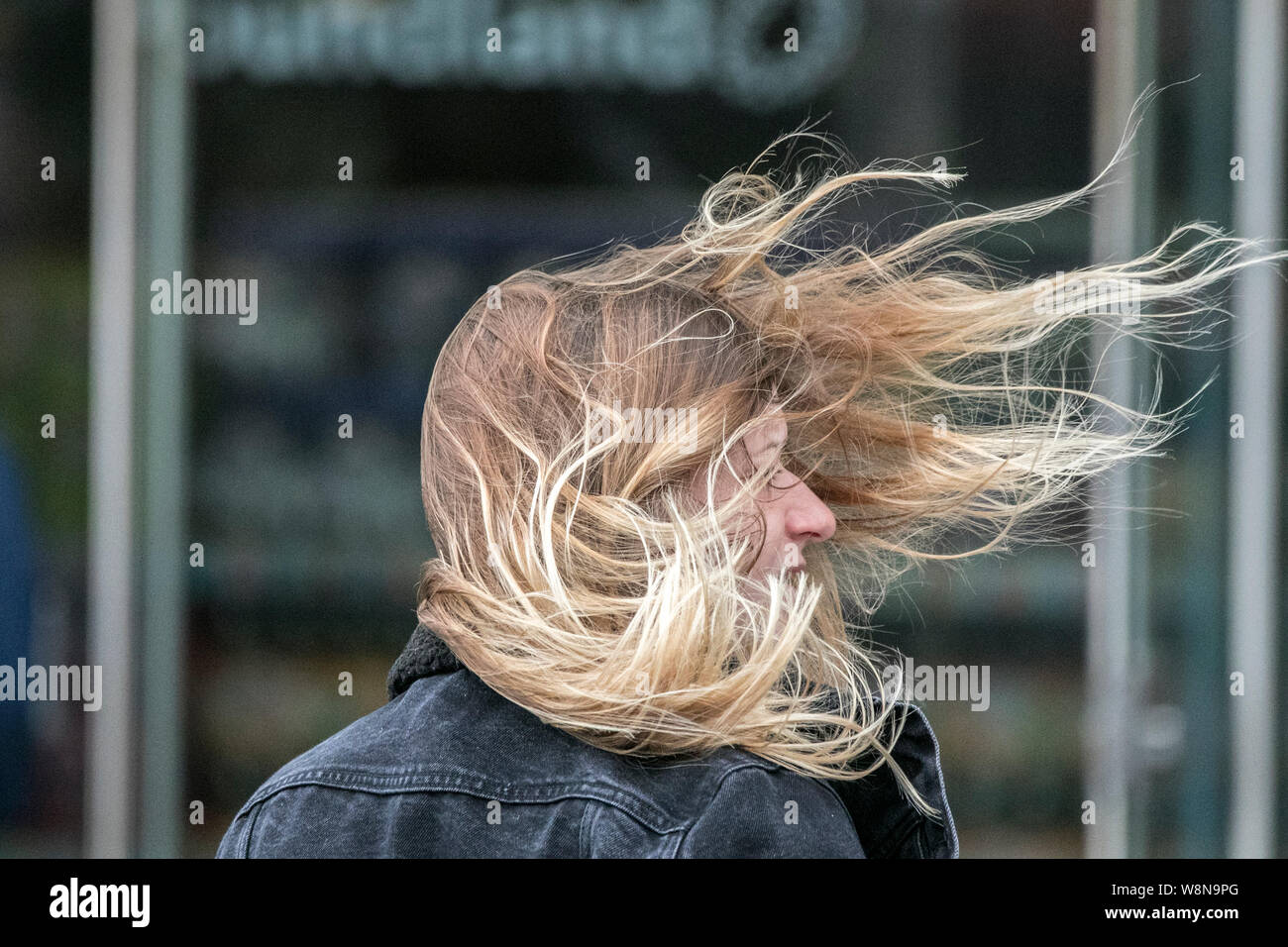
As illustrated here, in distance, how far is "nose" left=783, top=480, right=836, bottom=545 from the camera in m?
1.42

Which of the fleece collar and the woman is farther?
the fleece collar

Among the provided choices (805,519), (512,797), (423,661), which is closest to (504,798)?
(512,797)

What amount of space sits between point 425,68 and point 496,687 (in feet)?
7.86

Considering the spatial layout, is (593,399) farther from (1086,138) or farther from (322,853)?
(1086,138)

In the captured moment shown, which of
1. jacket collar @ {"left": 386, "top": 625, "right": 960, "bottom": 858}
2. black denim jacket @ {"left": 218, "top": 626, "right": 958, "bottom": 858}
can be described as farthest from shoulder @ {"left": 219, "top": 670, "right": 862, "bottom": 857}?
jacket collar @ {"left": 386, "top": 625, "right": 960, "bottom": 858}

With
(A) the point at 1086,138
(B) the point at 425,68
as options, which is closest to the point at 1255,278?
(A) the point at 1086,138

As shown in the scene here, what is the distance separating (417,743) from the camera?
1.20m

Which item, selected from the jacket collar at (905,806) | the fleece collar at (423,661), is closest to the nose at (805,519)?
the jacket collar at (905,806)

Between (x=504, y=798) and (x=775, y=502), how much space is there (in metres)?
0.48

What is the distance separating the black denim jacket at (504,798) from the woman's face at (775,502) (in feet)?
0.91

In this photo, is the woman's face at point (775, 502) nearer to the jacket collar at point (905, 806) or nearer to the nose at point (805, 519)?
the nose at point (805, 519)

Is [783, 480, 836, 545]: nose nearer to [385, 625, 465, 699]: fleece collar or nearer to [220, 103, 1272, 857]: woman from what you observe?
[220, 103, 1272, 857]: woman

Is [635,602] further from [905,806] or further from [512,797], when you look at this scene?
[905,806]

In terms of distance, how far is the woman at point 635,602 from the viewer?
1166mm
